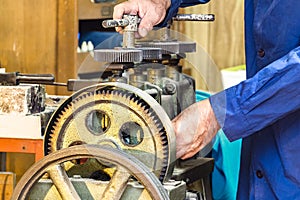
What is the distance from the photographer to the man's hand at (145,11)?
164cm

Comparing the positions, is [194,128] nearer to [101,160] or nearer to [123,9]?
[101,160]

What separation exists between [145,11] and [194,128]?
409 mm

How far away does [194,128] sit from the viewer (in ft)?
4.72

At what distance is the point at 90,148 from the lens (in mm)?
1270

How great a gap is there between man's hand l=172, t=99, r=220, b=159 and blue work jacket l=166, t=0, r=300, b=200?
2 cm

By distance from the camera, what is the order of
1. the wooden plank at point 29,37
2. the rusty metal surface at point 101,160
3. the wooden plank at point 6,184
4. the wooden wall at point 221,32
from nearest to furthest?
the rusty metal surface at point 101,160 → the wooden plank at point 6,184 → the wooden plank at point 29,37 → the wooden wall at point 221,32

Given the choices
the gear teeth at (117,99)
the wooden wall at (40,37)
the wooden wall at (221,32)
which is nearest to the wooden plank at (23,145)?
the gear teeth at (117,99)

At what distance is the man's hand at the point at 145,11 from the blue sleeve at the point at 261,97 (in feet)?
0.87

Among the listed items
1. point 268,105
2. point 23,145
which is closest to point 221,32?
point 23,145

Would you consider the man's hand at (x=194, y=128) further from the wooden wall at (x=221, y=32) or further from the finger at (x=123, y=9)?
the wooden wall at (x=221, y=32)

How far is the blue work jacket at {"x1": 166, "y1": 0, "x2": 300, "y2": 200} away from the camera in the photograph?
146 cm

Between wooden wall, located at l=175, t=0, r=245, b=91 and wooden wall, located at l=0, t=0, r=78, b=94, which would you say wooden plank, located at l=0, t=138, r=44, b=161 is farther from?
wooden wall, located at l=175, t=0, r=245, b=91

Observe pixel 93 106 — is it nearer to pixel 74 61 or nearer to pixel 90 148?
pixel 90 148

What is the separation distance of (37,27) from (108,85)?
132 centimetres
